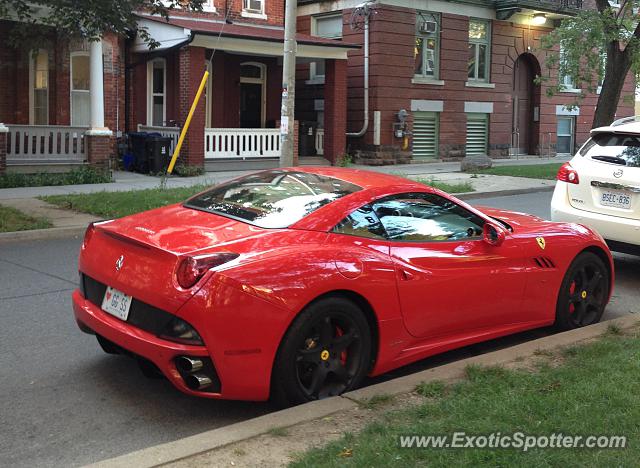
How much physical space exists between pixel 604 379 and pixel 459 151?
2268cm

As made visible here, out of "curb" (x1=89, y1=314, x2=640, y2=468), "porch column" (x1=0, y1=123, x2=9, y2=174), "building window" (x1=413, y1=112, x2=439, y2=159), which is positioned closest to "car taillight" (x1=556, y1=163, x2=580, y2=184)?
"curb" (x1=89, y1=314, x2=640, y2=468)

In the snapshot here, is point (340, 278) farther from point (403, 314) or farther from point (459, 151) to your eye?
point (459, 151)

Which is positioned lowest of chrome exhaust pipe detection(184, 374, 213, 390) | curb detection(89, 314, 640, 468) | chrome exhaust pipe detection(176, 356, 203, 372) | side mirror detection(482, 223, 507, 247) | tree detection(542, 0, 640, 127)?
curb detection(89, 314, 640, 468)

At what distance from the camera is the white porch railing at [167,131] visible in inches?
794

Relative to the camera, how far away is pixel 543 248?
232 inches

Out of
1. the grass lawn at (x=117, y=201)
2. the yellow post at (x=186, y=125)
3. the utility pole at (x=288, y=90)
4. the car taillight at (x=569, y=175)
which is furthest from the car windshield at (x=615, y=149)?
the yellow post at (x=186, y=125)

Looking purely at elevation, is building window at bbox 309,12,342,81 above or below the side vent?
above

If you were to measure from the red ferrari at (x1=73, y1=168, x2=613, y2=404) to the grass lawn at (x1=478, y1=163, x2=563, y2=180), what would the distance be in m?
15.3

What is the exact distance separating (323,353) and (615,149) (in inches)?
204

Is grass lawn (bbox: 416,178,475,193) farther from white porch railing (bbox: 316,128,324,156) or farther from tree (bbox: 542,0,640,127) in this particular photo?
white porch railing (bbox: 316,128,324,156)

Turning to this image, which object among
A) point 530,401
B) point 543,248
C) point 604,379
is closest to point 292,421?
point 530,401

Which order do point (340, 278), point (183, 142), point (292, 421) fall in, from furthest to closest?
1. point (183, 142)
2. point (340, 278)
3. point (292, 421)

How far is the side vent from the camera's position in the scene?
229 inches

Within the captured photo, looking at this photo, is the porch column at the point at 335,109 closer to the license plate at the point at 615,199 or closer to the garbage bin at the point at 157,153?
the garbage bin at the point at 157,153
